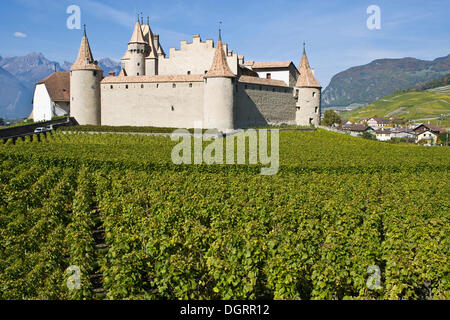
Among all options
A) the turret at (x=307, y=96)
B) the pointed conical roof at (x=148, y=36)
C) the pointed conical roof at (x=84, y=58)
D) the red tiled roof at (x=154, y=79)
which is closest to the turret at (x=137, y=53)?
the pointed conical roof at (x=148, y=36)

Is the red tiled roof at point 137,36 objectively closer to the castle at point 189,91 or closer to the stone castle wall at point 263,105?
the castle at point 189,91

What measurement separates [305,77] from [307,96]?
106 inches

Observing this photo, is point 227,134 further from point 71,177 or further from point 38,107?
point 38,107

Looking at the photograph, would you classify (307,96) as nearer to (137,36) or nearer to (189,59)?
(189,59)

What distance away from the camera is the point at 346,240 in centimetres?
1022

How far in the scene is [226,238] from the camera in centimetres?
979

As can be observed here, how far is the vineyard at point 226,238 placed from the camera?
8.19m

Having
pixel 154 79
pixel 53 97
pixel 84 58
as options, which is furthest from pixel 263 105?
pixel 53 97

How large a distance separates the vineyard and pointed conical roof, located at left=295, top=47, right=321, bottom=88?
3574cm

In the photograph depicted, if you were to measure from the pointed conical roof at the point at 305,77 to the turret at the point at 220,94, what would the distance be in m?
14.6

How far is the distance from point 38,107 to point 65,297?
193ft

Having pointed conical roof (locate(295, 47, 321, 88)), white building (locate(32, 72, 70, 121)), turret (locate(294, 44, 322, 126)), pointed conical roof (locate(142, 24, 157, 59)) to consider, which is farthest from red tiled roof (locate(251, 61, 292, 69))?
white building (locate(32, 72, 70, 121))

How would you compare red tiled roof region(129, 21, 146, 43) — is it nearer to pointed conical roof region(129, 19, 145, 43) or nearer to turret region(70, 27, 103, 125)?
pointed conical roof region(129, 19, 145, 43)
